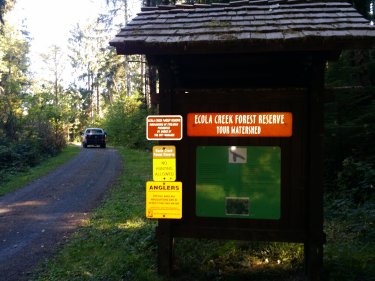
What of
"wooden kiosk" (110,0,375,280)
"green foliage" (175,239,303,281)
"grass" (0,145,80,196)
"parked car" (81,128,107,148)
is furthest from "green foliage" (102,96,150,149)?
"wooden kiosk" (110,0,375,280)

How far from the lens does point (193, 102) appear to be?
5.25 meters

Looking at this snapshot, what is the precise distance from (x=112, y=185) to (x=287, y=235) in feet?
33.6

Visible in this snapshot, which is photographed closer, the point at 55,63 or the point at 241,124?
the point at 241,124

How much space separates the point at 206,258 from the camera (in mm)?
5930

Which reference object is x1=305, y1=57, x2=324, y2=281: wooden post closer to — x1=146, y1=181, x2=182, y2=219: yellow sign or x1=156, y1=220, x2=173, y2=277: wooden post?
x1=146, y1=181, x2=182, y2=219: yellow sign

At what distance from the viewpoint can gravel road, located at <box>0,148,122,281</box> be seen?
22.7ft

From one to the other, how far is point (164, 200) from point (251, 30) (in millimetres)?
2318

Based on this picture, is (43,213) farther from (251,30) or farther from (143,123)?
(143,123)

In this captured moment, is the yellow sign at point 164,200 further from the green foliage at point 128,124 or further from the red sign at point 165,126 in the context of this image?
the green foliage at point 128,124

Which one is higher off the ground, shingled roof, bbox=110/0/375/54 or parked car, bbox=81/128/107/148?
shingled roof, bbox=110/0/375/54

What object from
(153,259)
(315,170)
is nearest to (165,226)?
(153,259)

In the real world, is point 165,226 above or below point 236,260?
above

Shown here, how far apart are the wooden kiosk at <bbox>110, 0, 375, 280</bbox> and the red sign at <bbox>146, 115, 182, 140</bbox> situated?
0.50ft

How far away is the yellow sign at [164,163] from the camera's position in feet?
17.1
